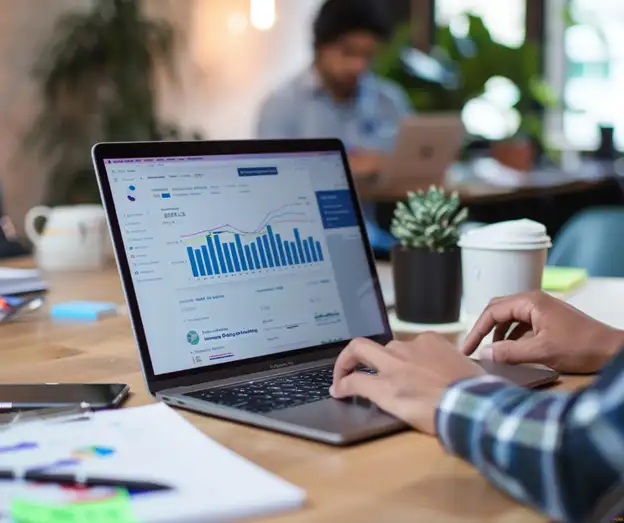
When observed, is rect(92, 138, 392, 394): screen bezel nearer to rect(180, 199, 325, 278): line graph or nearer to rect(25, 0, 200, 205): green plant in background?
rect(180, 199, 325, 278): line graph

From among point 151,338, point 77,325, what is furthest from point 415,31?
point 151,338

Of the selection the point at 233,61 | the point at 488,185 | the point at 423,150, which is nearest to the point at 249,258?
the point at 423,150

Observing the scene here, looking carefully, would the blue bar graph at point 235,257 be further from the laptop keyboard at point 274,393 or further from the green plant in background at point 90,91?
the green plant in background at point 90,91

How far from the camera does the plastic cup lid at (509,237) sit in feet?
4.10

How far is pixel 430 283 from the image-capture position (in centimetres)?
128

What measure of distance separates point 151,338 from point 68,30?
346 cm

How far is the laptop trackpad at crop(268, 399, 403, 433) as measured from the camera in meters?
0.76

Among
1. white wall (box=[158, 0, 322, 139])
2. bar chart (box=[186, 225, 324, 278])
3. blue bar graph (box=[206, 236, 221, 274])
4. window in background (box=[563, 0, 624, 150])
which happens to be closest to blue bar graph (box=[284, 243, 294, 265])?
bar chart (box=[186, 225, 324, 278])

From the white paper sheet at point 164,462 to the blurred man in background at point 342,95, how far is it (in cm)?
258

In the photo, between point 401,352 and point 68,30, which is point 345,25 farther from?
point 401,352

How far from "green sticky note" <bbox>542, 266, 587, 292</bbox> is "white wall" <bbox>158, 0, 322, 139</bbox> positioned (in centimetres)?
318

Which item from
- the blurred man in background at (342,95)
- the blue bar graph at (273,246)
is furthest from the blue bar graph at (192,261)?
the blurred man in background at (342,95)

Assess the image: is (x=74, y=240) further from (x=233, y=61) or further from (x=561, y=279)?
(x=233, y=61)

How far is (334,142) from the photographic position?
3.75 feet
